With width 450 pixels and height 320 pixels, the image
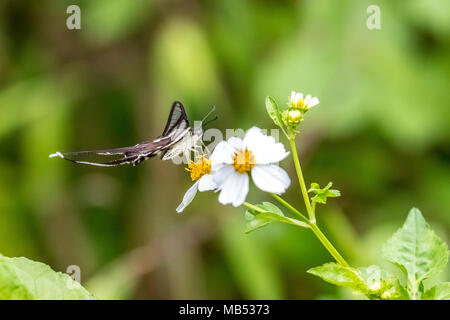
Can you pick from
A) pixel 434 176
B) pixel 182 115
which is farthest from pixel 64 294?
pixel 434 176

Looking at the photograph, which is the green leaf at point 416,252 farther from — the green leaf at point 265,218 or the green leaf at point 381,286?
the green leaf at point 265,218

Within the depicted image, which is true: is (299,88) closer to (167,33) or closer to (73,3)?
(167,33)

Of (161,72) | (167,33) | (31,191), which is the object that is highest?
(167,33)

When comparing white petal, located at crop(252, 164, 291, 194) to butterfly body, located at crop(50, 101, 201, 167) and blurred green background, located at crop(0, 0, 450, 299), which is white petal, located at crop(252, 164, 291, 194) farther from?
blurred green background, located at crop(0, 0, 450, 299)

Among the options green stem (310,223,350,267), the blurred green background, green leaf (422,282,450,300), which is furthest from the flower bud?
the blurred green background

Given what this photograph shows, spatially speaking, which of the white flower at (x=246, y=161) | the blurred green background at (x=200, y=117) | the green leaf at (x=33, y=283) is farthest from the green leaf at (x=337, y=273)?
the blurred green background at (x=200, y=117)

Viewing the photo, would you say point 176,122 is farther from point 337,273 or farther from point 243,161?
point 337,273
